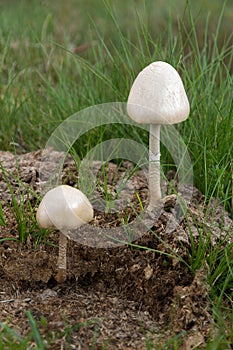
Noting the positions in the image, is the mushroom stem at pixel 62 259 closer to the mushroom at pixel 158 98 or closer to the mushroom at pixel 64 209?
the mushroom at pixel 64 209

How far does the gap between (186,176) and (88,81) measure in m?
0.98

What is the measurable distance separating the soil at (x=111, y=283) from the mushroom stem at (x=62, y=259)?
0.14 ft

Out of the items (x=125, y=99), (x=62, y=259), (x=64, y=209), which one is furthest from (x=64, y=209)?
(x=125, y=99)

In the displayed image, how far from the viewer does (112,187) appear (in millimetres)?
2547

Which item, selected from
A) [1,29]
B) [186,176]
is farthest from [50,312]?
[1,29]

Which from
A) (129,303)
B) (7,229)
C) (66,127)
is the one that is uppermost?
(66,127)

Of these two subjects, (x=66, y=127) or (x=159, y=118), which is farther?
(x=66, y=127)

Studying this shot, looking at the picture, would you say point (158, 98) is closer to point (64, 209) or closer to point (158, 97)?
point (158, 97)

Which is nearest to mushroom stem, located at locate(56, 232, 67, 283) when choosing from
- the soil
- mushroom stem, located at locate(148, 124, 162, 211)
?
the soil

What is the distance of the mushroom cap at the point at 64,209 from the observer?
1.99 m

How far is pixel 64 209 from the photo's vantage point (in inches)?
78.3

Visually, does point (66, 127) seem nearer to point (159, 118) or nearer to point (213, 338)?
point (159, 118)

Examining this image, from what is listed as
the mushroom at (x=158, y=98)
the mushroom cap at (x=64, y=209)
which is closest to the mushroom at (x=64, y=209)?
the mushroom cap at (x=64, y=209)

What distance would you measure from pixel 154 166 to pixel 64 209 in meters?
0.57
